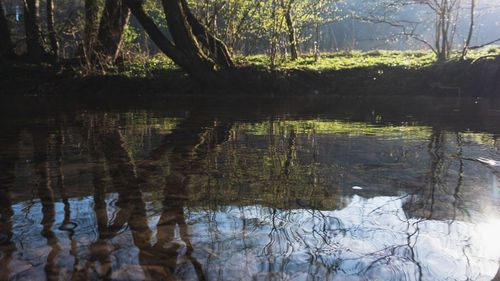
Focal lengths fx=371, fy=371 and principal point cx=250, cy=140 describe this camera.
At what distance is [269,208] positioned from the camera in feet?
7.06

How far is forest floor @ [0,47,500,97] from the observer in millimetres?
11297

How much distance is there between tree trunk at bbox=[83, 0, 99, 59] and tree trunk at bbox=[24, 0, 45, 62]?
6.63ft

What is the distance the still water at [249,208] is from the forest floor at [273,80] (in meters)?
7.55

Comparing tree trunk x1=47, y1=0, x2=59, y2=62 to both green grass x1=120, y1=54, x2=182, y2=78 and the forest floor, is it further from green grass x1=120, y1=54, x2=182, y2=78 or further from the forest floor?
green grass x1=120, y1=54, x2=182, y2=78

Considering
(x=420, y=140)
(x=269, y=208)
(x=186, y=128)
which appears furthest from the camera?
(x=186, y=128)

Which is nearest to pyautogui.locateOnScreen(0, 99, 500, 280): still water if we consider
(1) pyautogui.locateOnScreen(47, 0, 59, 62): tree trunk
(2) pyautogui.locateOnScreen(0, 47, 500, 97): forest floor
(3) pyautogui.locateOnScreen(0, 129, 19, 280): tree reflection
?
(3) pyautogui.locateOnScreen(0, 129, 19, 280): tree reflection

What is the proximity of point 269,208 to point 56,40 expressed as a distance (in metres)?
13.7

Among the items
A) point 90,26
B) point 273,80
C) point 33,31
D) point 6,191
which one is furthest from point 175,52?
point 6,191

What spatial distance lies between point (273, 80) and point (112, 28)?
593 centimetres

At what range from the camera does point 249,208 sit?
216cm

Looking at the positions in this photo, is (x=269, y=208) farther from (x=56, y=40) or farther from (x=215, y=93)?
(x=56, y=40)

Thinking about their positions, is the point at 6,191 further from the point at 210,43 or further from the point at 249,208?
the point at 210,43

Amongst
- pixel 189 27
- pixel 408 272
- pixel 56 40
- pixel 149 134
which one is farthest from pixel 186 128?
pixel 56 40

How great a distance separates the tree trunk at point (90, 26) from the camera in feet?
38.7
